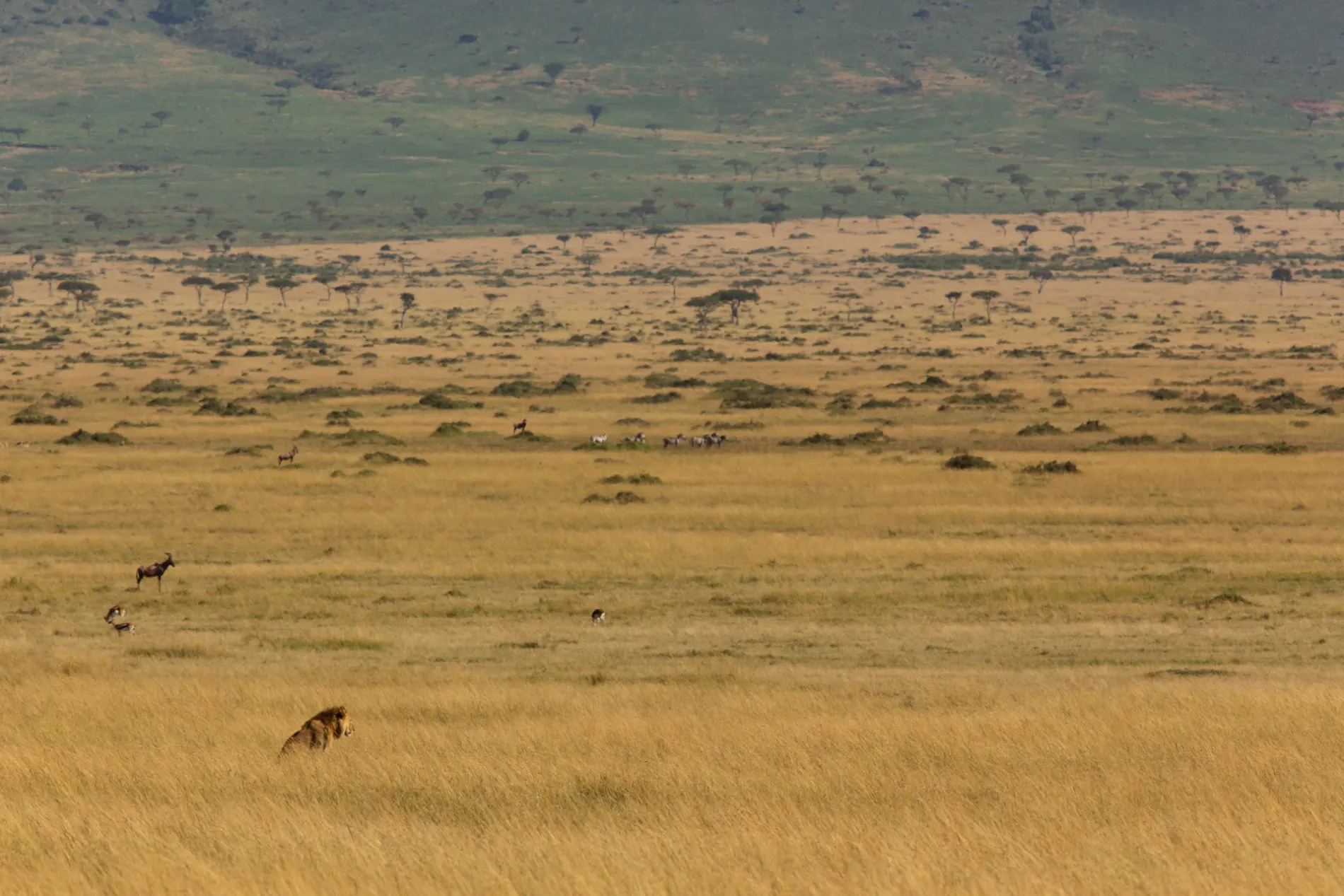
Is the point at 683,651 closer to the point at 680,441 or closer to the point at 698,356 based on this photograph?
the point at 680,441

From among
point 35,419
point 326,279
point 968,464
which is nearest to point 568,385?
point 35,419

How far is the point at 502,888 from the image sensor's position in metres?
10.4

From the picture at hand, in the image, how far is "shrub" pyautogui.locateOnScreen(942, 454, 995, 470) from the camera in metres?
44.8

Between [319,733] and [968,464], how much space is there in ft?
104

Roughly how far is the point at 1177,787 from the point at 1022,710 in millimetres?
3179

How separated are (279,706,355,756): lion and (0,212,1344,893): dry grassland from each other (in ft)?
0.53

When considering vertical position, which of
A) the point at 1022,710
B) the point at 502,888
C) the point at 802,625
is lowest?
the point at 802,625

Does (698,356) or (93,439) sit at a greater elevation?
(93,439)

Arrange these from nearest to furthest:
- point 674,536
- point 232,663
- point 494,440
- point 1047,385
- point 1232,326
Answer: point 232,663
point 674,536
point 494,440
point 1047,385
point 1232,326

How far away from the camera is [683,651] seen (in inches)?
862

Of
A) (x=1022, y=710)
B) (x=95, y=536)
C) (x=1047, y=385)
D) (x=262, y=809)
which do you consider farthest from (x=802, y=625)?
(x=1047, y=385)

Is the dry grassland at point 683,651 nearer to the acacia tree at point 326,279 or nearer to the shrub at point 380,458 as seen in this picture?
the shrub at point 380,458

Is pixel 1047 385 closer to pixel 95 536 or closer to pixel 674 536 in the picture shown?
pixel 674 536

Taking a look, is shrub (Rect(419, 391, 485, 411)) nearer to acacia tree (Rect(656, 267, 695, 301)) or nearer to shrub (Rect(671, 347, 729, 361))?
shrub (Rect(671, 347, 729, 361))
